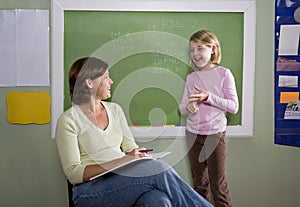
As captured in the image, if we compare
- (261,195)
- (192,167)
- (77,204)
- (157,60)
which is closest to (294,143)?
(261,195)

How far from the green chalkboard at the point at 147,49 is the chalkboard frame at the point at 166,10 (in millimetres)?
27

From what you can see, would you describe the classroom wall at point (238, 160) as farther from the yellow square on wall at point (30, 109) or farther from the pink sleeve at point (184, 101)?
the pink sleeve at point (184, 101)

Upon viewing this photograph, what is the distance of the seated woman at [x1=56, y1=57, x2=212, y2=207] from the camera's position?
1934 millimetres

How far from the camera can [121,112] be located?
2.38m

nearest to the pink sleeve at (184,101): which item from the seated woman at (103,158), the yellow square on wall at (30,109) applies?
the seated woman at (103,158)

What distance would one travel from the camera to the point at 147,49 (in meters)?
2.58

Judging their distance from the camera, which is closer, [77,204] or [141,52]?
[77,204]

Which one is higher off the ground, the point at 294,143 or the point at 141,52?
the point at 141,52

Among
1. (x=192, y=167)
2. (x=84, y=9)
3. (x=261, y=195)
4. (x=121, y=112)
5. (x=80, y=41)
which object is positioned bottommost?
(x=261, y=195)

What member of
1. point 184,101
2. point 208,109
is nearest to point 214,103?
point 208,109

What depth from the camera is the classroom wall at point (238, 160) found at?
8.44 feet

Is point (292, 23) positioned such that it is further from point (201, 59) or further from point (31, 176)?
point (31, 176)

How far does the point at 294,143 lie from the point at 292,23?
2.23 feet

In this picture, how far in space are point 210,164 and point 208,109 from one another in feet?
0.99
